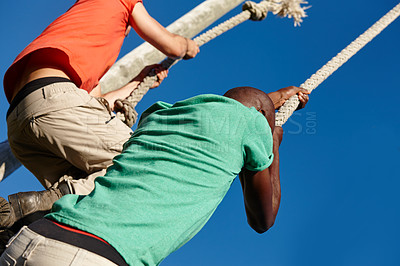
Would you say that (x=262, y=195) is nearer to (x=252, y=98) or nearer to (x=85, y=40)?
(x=252, y=98)

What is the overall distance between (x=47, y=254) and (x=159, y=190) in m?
0.36

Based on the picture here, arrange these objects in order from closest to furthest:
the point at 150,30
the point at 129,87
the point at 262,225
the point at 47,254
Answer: the point at 47,254 < the point at 262,225 < the point at 150,30 < the point at 129,87

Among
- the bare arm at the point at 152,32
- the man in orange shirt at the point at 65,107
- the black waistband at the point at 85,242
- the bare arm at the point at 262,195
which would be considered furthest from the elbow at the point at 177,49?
the black waistband at the point at 85,242

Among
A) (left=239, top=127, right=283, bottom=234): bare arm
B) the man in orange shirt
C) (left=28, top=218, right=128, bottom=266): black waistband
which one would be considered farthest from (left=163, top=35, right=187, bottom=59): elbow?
(left=28, top=218, right=128, bottom=266): black waistband

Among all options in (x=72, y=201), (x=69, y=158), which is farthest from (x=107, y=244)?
(x=69, y=158)

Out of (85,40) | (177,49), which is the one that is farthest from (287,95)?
(85,40)

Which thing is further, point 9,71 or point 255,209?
point 9,71

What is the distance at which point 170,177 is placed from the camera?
1.58 meters

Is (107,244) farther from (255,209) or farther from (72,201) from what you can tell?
(255,209)

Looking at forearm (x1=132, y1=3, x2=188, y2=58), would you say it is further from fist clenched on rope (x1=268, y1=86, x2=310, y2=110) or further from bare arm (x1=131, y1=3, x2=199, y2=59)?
fist clenched on rope (x1=268, y1=86, x2=310, y2=110)

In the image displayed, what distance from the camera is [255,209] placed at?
205 cm

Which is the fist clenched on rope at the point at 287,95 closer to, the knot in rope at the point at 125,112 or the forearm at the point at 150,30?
the forearm at the point at 150,30

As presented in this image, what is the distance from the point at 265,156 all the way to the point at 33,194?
113cm

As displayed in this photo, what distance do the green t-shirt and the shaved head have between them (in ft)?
0.38
